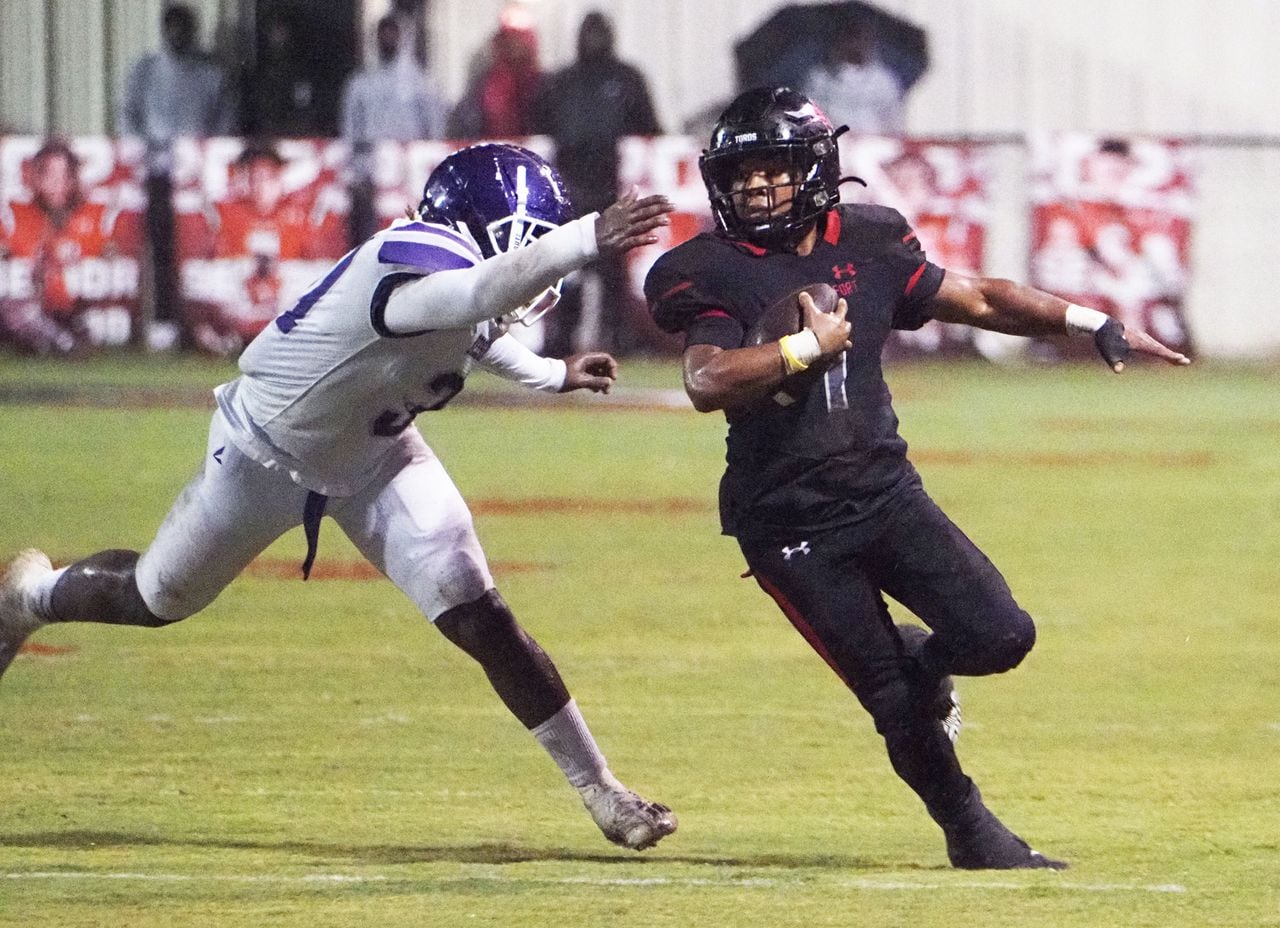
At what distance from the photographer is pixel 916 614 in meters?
5.39

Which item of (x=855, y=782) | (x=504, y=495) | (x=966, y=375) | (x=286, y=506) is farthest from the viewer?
(x=966, y=375)

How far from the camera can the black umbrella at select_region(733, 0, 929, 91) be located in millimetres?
20438

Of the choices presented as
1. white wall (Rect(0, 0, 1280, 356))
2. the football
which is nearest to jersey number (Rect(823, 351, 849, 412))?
the football

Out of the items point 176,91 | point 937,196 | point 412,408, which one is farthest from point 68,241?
point 412,408

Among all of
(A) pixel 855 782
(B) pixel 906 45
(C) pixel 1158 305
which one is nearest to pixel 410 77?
(B) pixel 906 45

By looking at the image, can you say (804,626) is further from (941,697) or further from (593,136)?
(593,136)

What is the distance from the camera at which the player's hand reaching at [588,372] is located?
6.25 m

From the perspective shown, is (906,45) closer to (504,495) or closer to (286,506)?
(504,495)

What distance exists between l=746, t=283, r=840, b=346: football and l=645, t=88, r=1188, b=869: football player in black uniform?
0.03 m

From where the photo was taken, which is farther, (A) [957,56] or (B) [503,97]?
(A) [957,56]

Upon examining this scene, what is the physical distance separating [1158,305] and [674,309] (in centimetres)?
1406

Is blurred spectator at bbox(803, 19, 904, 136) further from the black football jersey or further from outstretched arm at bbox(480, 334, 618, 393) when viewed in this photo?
the black football jersey

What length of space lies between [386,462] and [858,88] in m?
14.3

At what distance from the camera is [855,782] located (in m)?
6.34
